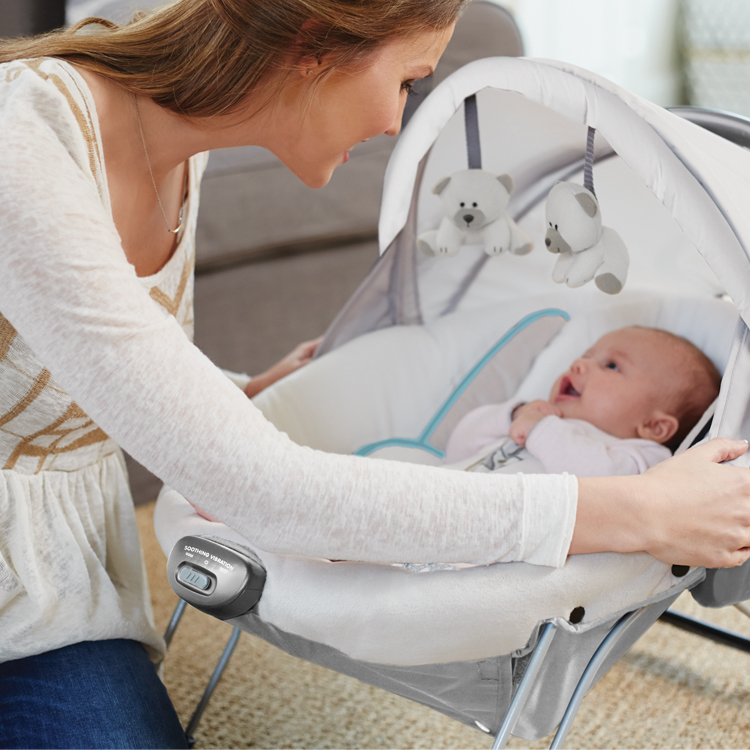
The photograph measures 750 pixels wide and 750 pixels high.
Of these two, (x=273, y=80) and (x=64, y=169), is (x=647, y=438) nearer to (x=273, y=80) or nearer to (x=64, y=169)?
A: (x=273, y=80)

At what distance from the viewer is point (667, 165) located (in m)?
0.74

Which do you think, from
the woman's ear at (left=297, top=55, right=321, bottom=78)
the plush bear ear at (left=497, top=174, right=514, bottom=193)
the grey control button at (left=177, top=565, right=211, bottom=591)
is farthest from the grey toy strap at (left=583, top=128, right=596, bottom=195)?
the grey control button at (left=177, top=565, right=211, bottom=591)

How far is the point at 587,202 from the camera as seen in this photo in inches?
35.4

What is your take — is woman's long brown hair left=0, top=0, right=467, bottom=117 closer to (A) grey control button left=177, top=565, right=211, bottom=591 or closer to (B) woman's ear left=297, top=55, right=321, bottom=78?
(B) woman's ear left=297, top=55, right=321, bottom=78

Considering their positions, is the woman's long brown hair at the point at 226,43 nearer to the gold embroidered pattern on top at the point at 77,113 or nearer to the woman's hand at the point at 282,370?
the gold embroidered pattern on top at the point at 77,113

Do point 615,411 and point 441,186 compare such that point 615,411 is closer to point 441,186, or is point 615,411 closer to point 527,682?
point 441,186

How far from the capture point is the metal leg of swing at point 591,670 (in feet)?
2.35

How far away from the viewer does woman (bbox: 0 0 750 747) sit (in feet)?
1.93

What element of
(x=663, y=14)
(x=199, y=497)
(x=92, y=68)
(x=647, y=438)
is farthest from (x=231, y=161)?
(x=663, y=14)

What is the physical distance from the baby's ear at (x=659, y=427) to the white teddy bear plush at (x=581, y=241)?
0.25 metres

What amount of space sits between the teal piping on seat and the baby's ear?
0.25 metres

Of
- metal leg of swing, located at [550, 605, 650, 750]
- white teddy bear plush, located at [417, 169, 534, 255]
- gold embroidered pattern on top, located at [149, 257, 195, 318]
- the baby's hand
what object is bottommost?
metal leg of swing, located at [550, 605, 650, 750]

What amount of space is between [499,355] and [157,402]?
0.78 meters

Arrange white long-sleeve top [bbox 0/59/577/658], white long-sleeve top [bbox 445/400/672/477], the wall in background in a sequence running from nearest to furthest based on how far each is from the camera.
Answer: white long-sleeve top [bbox 0/59/577/658] → white long-sleeve top [bbox 445/400/672/477] → the wall in background
